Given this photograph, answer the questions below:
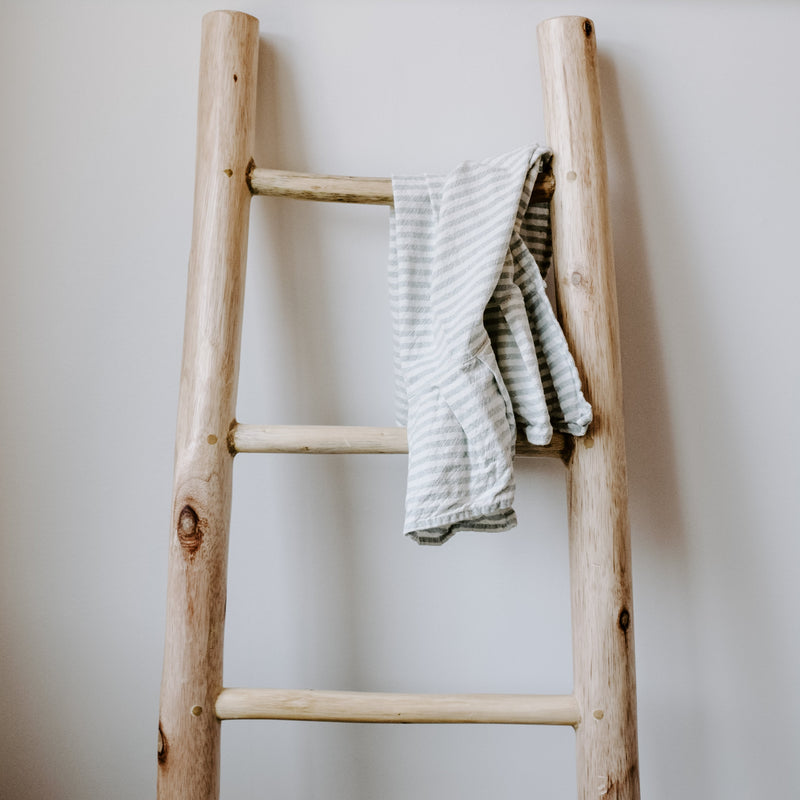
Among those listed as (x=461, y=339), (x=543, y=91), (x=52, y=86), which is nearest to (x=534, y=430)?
(x=461, y=339)

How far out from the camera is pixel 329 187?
0.68m

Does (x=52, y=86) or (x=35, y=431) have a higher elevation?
(x=52, y=86)

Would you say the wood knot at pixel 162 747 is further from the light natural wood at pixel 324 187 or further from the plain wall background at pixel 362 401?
the light natural wood at pixel 324 187

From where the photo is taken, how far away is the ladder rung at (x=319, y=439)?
0.64 meters

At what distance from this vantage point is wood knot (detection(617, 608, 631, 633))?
641mm

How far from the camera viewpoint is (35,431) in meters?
0.75

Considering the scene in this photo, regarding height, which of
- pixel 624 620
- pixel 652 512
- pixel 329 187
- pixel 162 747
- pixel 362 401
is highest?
pixel 329 187

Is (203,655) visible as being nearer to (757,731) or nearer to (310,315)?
(310,315)

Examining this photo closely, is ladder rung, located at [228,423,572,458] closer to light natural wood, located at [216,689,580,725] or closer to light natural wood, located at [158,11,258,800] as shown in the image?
light natural wood, located at [158,11,258,800]

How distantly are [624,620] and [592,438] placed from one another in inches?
6.4

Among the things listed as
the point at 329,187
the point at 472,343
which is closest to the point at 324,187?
the point at 329,187

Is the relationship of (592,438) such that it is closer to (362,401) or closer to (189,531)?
(362,401)

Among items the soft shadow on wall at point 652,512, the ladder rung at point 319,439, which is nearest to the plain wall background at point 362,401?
the soft shadow on wall at point 652,512

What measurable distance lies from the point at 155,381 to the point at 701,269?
1.91ft
